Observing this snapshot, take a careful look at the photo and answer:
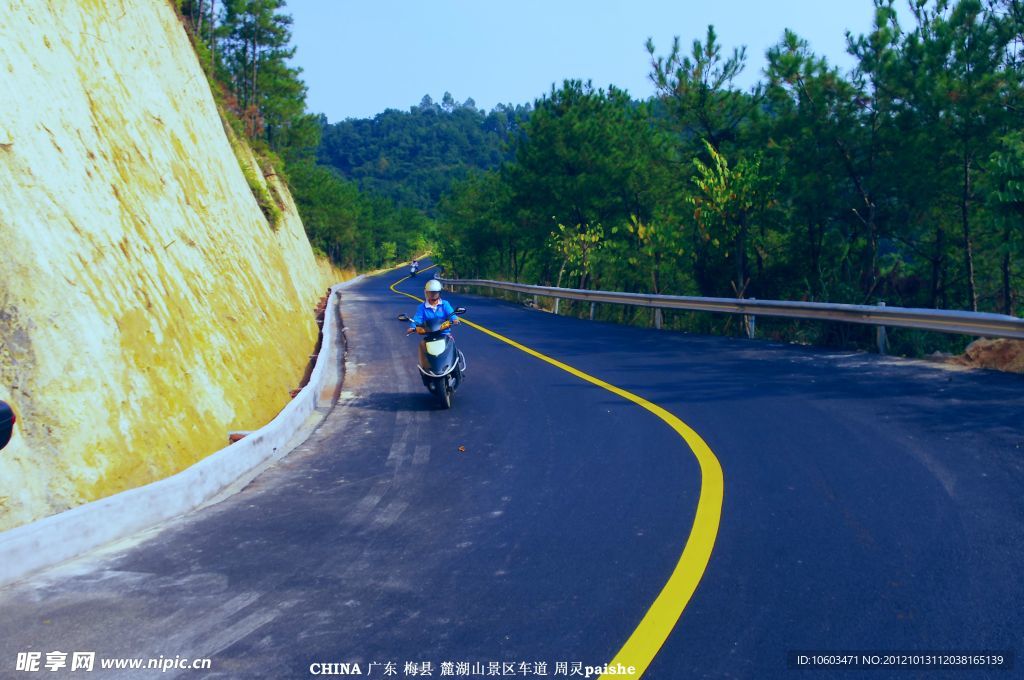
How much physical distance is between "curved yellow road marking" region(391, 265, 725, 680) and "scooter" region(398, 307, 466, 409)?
3.58 meters

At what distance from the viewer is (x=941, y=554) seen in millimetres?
5168

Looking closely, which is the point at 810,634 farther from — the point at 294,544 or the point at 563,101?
the point at 563,101

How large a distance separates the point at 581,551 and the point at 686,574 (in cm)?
76

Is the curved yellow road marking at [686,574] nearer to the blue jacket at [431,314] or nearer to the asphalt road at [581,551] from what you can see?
the asphalt road at [581,551]

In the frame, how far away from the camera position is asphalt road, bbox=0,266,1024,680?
4.15 meters

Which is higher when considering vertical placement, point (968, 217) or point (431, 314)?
point (968, 217)

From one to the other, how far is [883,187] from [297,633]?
897 inches

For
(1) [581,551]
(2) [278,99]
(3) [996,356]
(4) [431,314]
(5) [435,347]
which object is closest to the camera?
(1) [581,551]

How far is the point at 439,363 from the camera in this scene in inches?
443

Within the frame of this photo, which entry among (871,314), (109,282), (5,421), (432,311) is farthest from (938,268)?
(5,421)

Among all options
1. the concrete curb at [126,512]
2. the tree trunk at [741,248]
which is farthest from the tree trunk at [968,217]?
the concrete curb at [126,512]

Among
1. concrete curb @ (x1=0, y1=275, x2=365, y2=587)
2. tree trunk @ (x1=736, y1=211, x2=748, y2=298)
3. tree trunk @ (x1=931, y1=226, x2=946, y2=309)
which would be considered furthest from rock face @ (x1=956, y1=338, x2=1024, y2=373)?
tree trunk @ (x1=931, y1=226, x2=946, y2=309)

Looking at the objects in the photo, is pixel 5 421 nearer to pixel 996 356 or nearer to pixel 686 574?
pixel 686 574

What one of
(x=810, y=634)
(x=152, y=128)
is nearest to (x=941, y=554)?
(x=810, y=634)
